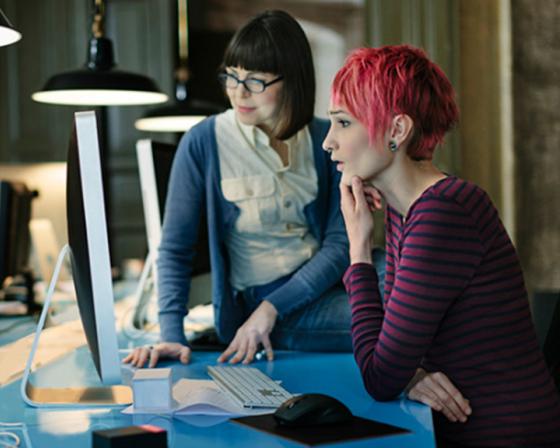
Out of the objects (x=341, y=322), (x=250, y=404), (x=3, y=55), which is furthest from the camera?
(x=3, y=55)

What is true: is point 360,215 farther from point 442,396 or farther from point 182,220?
point 182,220

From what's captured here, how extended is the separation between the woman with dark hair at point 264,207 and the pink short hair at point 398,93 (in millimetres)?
465

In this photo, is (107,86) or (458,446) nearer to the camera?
(458,446)

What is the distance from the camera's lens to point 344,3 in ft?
20.2

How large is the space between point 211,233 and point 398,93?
0.69 meters

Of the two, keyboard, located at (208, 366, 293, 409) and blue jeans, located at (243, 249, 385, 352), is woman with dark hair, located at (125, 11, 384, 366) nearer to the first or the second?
blue jeans, located at (243, 249, 385, 352)

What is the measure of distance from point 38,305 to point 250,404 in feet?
5.56

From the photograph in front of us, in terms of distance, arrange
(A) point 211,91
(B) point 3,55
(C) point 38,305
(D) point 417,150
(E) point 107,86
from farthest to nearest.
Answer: (A) point 211,91, (B) point 3,55, (C) point 38,305, (E) point 107,86, (D) point 417,150

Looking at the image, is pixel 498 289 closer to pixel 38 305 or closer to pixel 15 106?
Result: pixel 38 305

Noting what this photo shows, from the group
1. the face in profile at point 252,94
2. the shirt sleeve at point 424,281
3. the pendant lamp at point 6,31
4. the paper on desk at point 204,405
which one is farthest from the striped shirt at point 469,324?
the pendant lamp at point 6,31

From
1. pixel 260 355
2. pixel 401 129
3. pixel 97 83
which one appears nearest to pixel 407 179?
pixel 401 129

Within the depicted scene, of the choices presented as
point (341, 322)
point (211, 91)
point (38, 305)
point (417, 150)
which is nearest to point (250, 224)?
point (341, 322)

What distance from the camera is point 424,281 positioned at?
1.26 metres

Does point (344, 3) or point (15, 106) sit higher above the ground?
point (344, 3)
